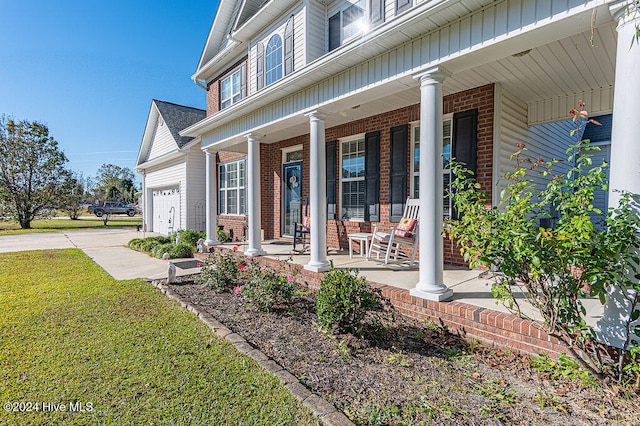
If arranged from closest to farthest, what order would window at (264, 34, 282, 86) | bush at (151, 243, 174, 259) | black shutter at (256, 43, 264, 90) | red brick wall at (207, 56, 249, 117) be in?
1. window at (264, 34, 282, 86)
2. black shutter at (256, 43, 264, 90)
3. bush at (151, 243, 174, 259)
4. red brick wall at (207, 56, 249, 117)

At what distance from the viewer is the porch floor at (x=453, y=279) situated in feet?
10.3

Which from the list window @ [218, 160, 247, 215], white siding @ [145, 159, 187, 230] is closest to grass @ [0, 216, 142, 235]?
white siding @ [145, 159, 187, 230]

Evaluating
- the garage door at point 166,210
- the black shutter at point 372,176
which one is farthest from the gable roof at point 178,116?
the black shutter at point 372,176

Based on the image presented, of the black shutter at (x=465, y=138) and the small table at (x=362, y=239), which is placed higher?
the black shutter at (x=465, y=138)

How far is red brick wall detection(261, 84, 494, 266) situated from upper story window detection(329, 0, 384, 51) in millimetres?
1531

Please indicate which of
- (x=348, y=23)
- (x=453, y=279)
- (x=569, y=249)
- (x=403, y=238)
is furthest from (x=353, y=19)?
(x=569, y=249)

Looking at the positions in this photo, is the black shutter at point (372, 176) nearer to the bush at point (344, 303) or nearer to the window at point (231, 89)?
the bush at point (344, 303)

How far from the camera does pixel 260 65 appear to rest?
7.49 meters

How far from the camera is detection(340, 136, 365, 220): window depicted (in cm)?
676

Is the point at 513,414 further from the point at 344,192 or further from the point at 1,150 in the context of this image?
the point at 1,150

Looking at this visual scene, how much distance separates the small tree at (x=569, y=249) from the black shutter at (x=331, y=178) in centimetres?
473

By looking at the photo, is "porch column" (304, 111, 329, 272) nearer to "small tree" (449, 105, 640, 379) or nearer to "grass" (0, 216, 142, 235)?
"small tree" (449, 105, 640, 379)

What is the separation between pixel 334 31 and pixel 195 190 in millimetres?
8316

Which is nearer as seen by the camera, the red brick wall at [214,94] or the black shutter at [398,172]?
the black shutter at [398,172]
